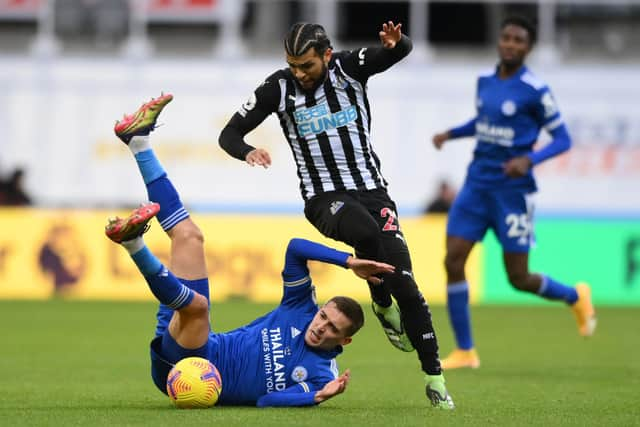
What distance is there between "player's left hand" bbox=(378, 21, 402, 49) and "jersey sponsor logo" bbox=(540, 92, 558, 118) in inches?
129

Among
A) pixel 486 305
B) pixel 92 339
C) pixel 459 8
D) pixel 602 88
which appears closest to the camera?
pixel 92 339

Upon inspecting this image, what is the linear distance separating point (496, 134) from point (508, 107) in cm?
27

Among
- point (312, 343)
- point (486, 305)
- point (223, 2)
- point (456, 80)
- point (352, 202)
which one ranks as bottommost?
point (486, 305)

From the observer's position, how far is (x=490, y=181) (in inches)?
447

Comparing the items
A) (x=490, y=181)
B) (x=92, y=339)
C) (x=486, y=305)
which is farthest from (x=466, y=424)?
(x=486, y=305)

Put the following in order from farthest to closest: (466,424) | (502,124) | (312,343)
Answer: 1. (502,124)
2. (312,343)
3. (466,424)

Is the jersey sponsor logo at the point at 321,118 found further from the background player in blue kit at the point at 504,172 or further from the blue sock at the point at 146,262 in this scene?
the background player in blue kit at the point at 504,172

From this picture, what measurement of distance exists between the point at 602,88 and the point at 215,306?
10395 millimetres

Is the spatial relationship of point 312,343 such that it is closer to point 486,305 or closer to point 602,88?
point 486,305

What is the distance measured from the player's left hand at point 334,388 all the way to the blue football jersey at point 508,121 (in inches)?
163

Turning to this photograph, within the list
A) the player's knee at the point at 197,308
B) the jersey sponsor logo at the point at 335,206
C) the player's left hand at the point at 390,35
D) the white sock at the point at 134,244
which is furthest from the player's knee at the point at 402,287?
the white sock at the point at 134,244

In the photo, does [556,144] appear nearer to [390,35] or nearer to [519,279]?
Result: [519,279]

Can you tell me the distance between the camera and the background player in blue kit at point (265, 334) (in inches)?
298

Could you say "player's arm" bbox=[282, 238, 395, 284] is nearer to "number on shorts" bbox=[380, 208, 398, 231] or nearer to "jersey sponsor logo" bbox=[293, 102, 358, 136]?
"number on shorts" bbox=[380, 208, 398, 231]
